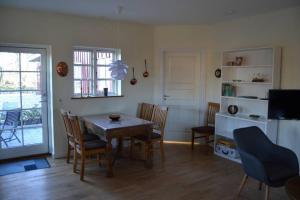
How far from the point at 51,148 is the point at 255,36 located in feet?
13.4

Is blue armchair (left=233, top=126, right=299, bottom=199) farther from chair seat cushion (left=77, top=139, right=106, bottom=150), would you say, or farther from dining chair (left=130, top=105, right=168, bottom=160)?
chair seat cushion (left=77, top=139, right=106, bottom=150)

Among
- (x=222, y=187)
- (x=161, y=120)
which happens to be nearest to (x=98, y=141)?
(x=161, y=120)

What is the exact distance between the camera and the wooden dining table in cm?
374

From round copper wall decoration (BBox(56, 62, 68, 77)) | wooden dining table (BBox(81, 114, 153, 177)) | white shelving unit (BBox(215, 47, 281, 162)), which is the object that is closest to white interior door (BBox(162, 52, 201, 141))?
white shelving unit (BBox(215, 47, 281, 162))

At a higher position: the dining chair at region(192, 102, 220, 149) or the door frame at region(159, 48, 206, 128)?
the door frame at region(159, 48, 206, 128)

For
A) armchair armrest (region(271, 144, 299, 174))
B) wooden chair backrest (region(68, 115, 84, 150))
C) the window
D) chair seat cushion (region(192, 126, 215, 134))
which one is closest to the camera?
armchair armrest (region(271, 144, 299, 174))

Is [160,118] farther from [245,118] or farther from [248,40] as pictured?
[248,40]

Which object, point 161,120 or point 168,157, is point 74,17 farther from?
point 168,157

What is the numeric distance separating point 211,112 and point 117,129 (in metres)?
2.24

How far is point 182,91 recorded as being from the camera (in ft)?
18.0

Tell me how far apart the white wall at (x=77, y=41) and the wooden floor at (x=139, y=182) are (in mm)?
994

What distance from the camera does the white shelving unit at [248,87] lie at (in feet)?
13.3

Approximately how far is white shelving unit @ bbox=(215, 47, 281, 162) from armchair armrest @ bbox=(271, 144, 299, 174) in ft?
2.78

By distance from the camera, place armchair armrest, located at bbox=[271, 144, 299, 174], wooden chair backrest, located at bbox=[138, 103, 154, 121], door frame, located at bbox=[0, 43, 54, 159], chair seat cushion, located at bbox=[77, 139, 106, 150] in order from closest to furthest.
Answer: armchair armrest, located at bbox=[271, 144, 299, 174], chair seat cushion, located at bbox=[77, 139, 106, 150], door frame, located at bbox=[0, 43, 54, 159], wooden chair backrest, located at bbox=[138, 103, 154, 121]
